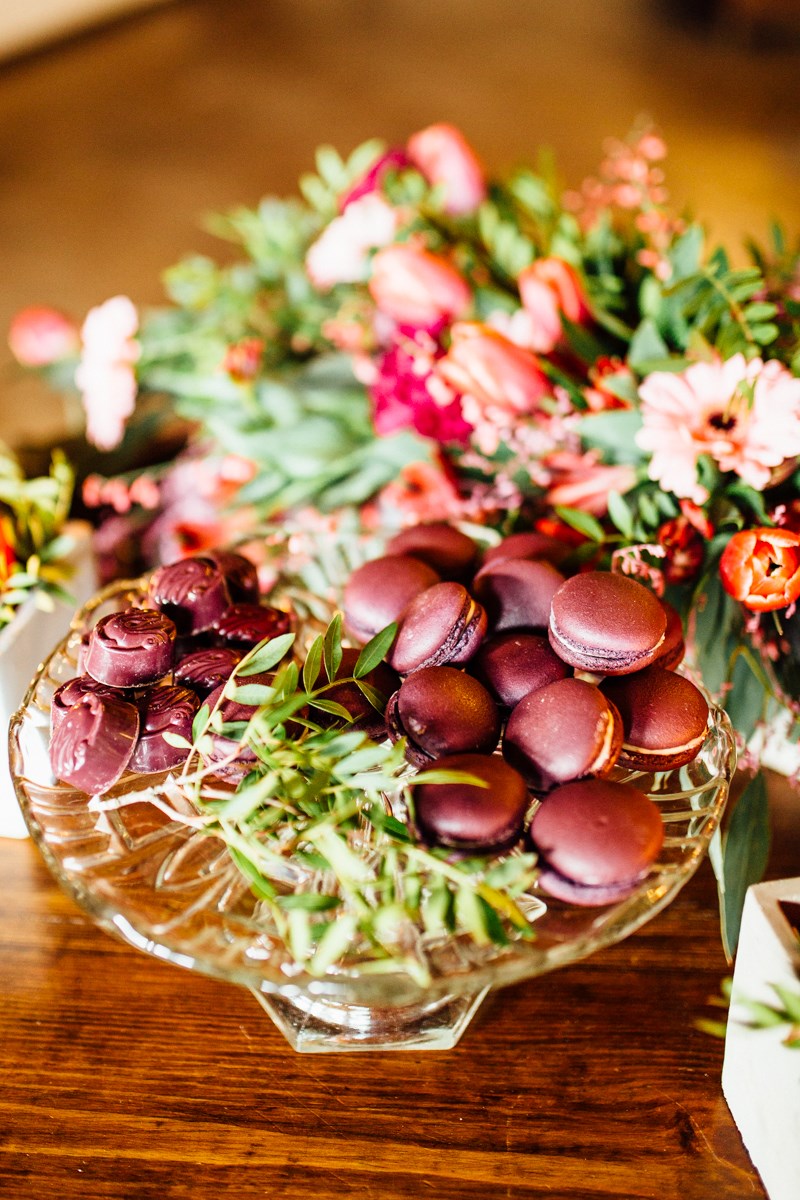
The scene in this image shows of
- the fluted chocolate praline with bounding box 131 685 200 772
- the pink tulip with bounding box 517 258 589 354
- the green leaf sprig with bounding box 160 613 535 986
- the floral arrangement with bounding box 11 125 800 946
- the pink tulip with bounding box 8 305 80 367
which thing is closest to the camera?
the green leaf sprig with bounding box 160 613 535 986

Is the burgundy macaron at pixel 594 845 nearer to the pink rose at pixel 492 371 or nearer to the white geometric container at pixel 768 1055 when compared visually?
the white geometric container at pixel 768 1055

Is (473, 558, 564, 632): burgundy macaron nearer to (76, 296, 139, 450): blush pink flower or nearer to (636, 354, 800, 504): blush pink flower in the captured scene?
(636, 354, 800, 504): blush pink flower

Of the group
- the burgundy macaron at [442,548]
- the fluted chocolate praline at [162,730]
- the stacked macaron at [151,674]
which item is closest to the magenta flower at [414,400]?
the burgundy macaron at [442,548]

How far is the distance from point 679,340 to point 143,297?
2.77 feet

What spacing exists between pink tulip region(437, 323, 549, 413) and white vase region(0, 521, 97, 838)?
Result: 0.33 meters

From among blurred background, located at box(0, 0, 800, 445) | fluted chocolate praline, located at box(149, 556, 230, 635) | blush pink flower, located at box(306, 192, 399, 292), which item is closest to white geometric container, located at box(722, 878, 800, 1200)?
fluted chocolate praline, located at box(149, 556, 230, 635)

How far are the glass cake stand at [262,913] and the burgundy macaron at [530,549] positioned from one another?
14cm

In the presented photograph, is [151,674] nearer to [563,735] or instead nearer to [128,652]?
[128,652]

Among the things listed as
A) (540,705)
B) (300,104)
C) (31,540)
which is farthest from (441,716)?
(300,104)

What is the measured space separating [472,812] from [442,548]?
0.25 m

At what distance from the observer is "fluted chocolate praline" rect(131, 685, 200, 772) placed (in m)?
0.51

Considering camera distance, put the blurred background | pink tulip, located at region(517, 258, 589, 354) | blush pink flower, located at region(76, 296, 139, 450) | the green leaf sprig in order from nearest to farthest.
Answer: the green leaf sprig → pink tulip, located at region(517, 258, 589, 354) → blush pink flower, located at region(76, 296, 139, 450) → the blurred background

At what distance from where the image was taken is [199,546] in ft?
2.77

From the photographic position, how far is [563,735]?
475mm
